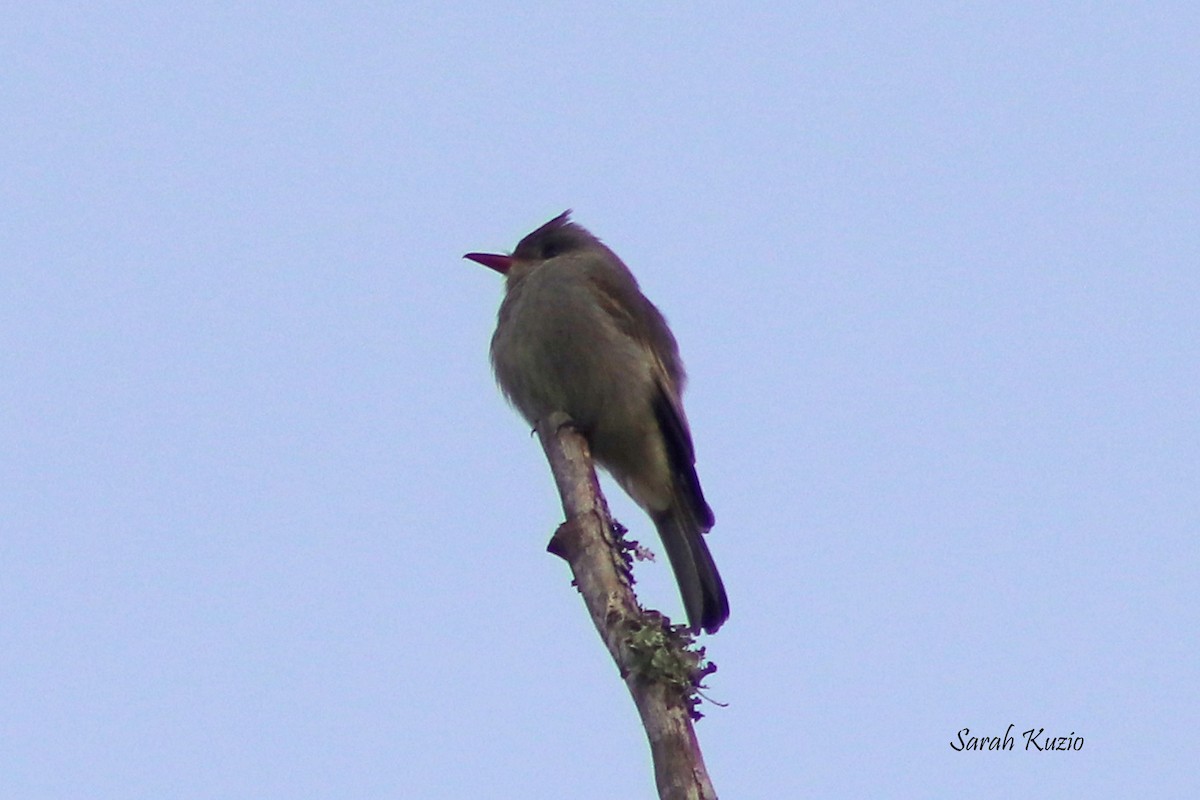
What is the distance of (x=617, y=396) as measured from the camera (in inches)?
270

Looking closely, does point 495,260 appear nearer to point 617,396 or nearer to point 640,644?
point 617,396

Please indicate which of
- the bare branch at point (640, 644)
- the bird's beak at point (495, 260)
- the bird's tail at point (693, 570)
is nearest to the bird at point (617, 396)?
the bird's tail at point (693, 570)

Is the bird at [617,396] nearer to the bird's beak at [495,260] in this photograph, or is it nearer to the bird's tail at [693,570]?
the bird's tail at [693,570]

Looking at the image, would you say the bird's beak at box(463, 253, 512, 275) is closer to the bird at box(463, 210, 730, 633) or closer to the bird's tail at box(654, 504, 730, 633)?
the bird at box(463, 210, 730, 633)

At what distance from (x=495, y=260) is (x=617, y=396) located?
1.62 m

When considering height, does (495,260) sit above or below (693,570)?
above

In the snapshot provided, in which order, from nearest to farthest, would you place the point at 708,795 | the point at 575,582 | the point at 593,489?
the point at 708,795 < the point at 575,582 < the point at 593,489

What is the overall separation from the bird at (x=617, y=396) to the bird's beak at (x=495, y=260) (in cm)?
78

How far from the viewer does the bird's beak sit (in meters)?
8.13

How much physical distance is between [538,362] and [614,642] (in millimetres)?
2725

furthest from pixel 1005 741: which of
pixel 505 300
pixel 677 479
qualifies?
pixel 505 300

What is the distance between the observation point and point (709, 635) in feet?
21.4

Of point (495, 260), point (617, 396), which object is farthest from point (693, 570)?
point (495, 260)

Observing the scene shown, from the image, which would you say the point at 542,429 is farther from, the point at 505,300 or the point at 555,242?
the point at 555,242
